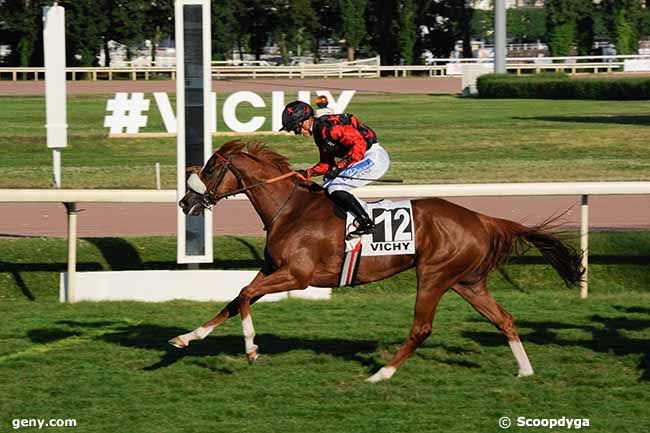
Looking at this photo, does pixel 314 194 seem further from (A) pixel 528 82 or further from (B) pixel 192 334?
(A) pixel 528 82

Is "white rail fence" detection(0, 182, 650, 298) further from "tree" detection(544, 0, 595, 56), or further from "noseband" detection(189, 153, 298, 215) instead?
"tree" detection(544, 0, 595, 56)

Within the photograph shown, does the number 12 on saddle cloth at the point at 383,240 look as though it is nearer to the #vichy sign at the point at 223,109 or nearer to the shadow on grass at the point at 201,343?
the shadow on grass at the point at 201,343

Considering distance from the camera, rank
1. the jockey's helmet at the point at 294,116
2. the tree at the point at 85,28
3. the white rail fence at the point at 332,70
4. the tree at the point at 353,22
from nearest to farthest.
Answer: the jockey's helmet at the point at 294,116, the white rail fence at the point at 332,70, the tree at the point at 85,28, the tree at the point at 353,22

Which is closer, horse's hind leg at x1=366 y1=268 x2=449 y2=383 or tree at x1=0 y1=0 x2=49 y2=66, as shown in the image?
horse's hind leg at x1=366 y1=268 x2=449 y2=383

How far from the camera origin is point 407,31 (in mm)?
50875

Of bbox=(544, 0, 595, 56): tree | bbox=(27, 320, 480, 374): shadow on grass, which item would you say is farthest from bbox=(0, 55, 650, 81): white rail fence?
bbox=(27, 320, 480, 374): shadow on grass

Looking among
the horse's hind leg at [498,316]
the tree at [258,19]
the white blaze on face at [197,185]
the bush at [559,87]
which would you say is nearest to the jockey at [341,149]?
the white blaze on face at [197,185]

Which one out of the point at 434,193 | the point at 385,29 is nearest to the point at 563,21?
the point at 385,29

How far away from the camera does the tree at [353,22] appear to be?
5112cm

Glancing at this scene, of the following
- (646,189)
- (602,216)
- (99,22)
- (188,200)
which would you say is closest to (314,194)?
(188,200)

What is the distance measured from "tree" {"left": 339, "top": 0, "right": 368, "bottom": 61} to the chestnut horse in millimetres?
44506

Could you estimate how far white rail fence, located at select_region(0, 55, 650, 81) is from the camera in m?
44.0

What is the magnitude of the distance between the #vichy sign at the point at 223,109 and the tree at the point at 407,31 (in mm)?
28387

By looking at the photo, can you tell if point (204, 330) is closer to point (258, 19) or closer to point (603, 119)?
point (603, 119)
